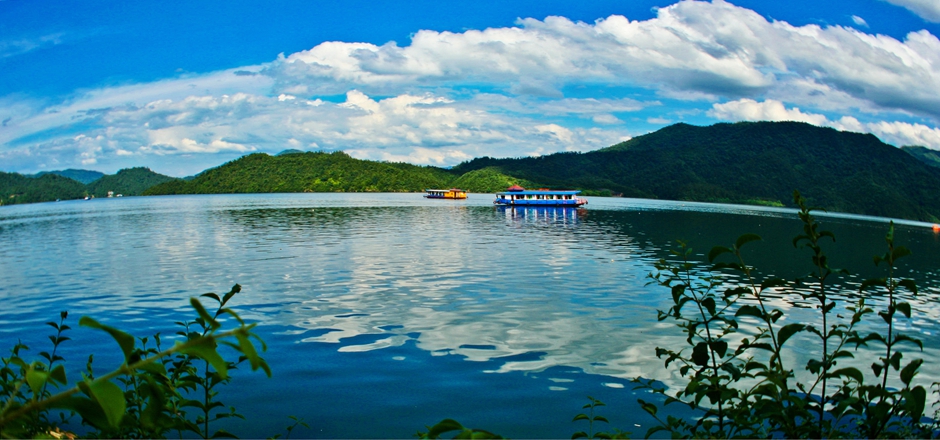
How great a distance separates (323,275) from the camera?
22453 mm

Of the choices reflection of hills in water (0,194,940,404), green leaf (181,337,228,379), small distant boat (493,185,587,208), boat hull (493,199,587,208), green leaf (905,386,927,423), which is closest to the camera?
green leaf (181,337,228,379)

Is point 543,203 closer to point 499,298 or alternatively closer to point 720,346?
point 499,298

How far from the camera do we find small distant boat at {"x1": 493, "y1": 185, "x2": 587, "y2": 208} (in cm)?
8963

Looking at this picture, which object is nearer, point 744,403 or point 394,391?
point 744,403

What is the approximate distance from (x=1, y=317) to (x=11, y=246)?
25.1 meters

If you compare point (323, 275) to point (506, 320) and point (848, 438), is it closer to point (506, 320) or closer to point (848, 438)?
point (506, 320)

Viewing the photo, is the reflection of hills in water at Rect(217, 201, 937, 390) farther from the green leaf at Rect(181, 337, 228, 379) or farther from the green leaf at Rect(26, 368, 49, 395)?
the green leaf at Rect(26, 368, 49, 395)

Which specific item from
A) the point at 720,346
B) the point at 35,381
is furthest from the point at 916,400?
the point at 35,381

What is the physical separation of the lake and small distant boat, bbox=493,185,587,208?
179 feet

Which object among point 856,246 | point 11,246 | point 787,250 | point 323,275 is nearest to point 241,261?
point 323,275

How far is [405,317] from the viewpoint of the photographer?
15.5 meters

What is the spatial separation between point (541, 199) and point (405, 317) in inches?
3328

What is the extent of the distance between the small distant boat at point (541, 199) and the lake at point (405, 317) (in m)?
54.6

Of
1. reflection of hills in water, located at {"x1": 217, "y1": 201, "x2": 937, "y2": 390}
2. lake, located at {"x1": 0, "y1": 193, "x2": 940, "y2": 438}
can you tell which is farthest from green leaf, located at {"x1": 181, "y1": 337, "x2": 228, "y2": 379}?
reflection of hills in water, located at {"x1": 217, "y1": 201, "x2": 937, "y2": 390}
